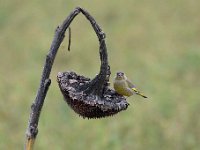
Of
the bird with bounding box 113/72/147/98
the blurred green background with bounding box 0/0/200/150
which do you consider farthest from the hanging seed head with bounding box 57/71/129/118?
the blurred green background with bounding box 0/0/200/150

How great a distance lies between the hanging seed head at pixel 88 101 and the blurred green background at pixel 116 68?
4.10 meters

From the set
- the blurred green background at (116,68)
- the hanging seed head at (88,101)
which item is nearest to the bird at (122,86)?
the hanging seed head at (88,101)

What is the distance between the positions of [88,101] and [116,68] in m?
6.40

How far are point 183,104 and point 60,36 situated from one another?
5.22 m

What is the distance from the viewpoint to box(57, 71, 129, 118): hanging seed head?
215 cm

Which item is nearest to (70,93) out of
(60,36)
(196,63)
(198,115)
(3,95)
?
(60,36)

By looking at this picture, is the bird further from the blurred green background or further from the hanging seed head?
the blurred green background

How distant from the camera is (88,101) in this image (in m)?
2.16

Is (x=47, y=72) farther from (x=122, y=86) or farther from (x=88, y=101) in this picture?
(x=122, y=86)

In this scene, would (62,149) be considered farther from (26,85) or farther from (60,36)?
(60,36)

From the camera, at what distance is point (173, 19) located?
1009cm

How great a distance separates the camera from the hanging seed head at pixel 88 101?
215 cm

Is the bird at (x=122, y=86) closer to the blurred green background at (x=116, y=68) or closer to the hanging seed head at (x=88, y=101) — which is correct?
the hanging seed head at (x=88, y=101)

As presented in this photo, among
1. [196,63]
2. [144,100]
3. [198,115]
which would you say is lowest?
[198,115]
